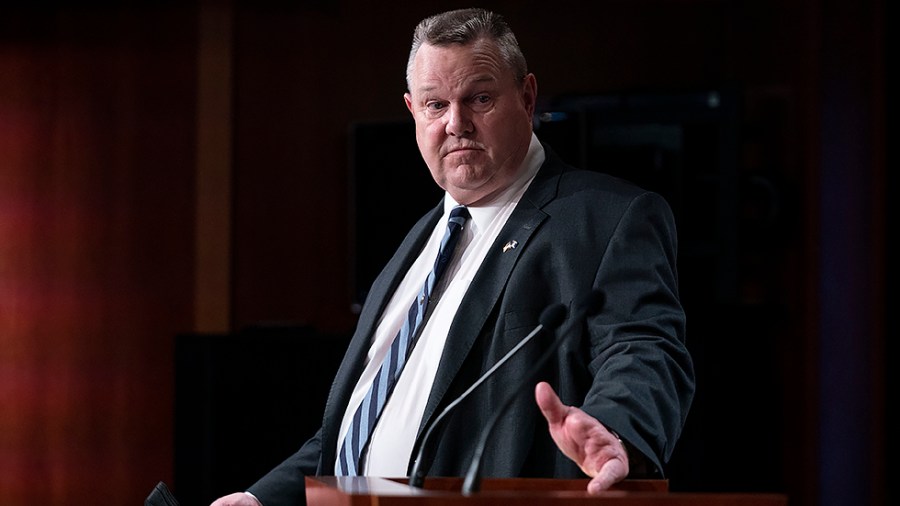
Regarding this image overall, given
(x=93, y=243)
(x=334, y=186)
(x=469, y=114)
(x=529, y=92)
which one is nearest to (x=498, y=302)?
(x=469, y=114)

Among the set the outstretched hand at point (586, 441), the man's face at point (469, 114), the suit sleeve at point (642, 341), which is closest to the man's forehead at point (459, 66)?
the man's face at point (469, 114)

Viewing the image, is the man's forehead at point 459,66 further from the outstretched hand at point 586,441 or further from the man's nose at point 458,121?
the outstretched hand at point 586,441

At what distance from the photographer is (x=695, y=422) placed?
4.65 m

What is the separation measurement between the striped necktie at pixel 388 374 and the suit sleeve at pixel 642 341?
33 centimetres

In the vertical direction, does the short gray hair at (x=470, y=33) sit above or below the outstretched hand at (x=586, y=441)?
above

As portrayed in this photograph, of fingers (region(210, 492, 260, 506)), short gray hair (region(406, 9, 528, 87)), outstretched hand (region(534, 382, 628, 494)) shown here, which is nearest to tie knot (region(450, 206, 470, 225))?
short gray hair (region(406, 9, 528, 87))

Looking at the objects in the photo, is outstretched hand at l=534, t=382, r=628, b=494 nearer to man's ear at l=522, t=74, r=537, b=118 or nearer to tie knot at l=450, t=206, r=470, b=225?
tie knot at l=450, t=206, r=470, b=225

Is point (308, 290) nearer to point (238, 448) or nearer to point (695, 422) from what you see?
point (238, 448)

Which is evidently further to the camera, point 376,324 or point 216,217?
point 216,217

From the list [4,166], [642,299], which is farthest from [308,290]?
[642,299]

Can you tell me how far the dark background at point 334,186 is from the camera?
15.7 ft

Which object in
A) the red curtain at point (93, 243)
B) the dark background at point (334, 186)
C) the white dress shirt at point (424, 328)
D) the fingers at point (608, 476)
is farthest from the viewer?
the red curtain at point (93, 243)

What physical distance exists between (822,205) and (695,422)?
1.00 m

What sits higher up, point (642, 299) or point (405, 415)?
point (642, 299)
